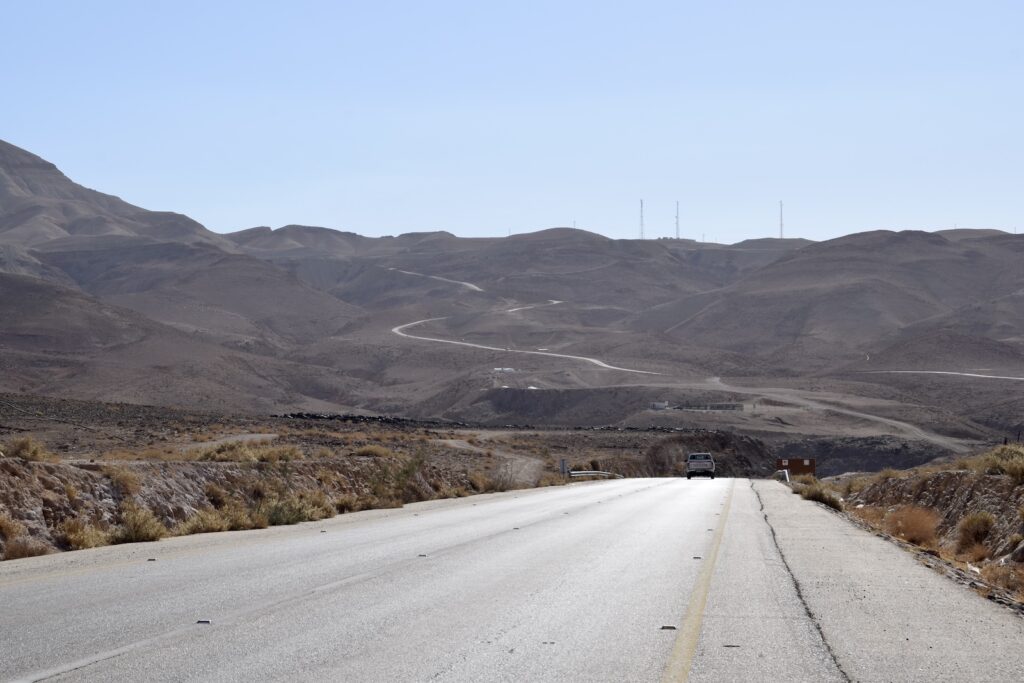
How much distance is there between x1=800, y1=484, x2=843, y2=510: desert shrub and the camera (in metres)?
33.3

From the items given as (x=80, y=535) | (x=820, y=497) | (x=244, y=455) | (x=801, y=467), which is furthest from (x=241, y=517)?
(x=801, y=467)

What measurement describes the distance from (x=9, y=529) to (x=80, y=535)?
4.04ft

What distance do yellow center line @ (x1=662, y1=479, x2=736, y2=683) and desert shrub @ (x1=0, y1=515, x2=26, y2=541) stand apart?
8760 mm

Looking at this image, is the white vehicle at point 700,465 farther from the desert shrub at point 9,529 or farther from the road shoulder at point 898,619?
the desert shrub at point 9,529

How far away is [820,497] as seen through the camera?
35.2 m

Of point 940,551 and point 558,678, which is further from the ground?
point 558,678

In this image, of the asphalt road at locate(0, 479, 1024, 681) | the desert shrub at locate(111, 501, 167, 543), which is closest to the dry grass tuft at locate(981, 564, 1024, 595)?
the asphalt road at locate(0, 479, 1024, 681)

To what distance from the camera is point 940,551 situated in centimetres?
2011

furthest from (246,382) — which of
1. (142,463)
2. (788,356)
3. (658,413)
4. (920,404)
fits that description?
(142,463)

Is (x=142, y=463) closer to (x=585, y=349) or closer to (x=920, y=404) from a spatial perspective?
(x=920, y=404)

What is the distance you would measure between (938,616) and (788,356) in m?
157

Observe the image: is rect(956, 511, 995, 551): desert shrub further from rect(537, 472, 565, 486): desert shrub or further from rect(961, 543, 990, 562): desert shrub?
rect(537, 472, 565, 486): desert shrub

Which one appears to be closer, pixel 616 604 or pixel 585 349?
pixel 616 604

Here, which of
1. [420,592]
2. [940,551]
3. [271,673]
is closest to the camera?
[271,673]
